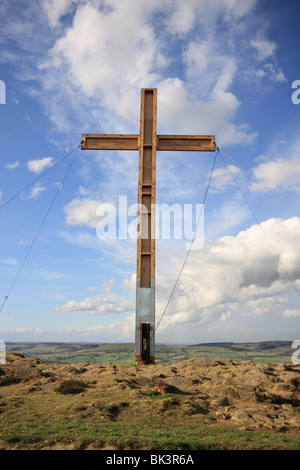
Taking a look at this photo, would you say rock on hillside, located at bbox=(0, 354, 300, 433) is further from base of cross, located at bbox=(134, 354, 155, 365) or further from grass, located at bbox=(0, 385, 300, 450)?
base of cross, located at bbox=(134, 354, 155, 365)

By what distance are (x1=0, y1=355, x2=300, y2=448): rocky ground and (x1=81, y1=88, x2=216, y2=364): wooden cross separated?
2123mm

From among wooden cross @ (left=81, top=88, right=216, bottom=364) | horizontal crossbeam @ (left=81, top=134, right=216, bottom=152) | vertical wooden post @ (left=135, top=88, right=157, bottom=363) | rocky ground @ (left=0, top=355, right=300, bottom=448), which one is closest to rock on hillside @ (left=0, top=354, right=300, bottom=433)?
rocky ground @ (left=0, top=355, right=300, bottom=448)

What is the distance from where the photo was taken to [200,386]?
40.8 ft

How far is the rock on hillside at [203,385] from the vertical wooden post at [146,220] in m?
2.80

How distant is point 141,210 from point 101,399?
11.3 metres

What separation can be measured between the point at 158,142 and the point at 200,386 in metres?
14.3

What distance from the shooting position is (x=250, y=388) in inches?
462

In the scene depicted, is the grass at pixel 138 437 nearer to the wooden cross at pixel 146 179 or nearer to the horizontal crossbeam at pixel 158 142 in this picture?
the wooden cross at pixel 146 179

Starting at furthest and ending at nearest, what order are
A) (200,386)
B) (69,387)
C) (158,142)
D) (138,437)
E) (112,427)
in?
(158,142)
(200,386)
(69,387)
(112,427)
(138,437)

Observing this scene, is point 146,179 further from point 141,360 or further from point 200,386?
point 200,386

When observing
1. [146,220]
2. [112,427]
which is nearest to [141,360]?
[146,220]

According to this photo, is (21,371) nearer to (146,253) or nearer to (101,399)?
(101,399)

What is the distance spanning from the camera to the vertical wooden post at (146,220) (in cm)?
1820
